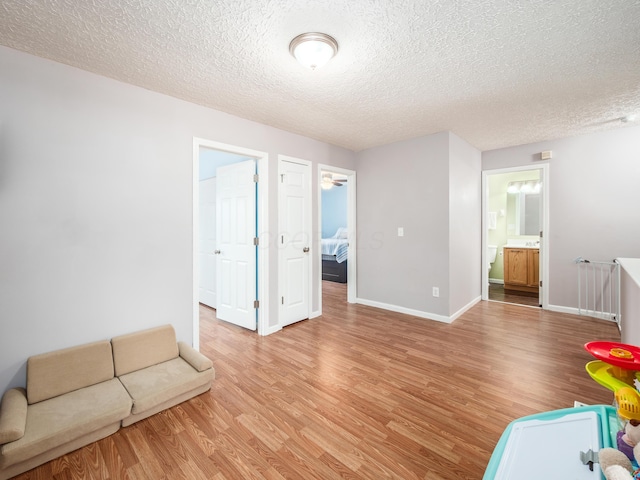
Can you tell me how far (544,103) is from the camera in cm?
288

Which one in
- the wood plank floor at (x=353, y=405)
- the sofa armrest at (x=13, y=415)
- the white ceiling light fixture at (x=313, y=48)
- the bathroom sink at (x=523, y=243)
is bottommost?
the wood plank floor at (x=353, y=405)

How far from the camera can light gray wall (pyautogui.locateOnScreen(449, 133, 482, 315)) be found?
3869mm

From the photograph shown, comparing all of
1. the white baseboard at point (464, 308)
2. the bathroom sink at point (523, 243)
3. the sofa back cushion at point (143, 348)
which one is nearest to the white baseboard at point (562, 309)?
the white baseboard at point (464, 308)

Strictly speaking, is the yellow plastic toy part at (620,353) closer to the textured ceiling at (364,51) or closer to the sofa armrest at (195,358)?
the textured ceiling at (364,51)

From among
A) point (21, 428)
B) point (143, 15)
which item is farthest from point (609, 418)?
point (143, 15)

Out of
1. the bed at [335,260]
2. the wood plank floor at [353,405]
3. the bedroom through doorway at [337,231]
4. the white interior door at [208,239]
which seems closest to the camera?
the wood plank floor at [353,405]

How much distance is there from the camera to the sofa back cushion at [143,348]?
2.21 meters

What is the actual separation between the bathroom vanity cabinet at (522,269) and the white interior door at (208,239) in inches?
217

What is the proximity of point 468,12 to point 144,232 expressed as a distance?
283 centimetres

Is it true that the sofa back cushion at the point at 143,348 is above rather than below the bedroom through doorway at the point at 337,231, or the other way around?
below

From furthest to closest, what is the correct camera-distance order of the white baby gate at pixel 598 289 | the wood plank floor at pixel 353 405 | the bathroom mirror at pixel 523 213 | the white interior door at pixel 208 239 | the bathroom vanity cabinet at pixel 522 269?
the bathroom mirror at pixel 523 213 < the bathroom vanity cabinet at pixel 522 269 < the white interior door at pixel 208 239 < the white baby gate at pixel 598 289 < the wood plank floor at pixel 353 405

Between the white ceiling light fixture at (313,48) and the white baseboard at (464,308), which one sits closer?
the white ceiling light fixture at (313,48)

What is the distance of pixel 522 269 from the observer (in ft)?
17.6

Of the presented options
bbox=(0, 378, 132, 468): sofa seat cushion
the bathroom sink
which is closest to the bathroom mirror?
the bathroom sink
